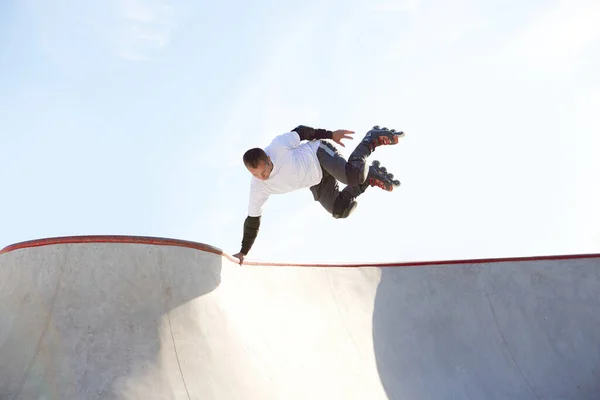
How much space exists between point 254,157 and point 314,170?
2.84 ft

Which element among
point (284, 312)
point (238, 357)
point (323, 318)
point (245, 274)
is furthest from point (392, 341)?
point (238, 357)

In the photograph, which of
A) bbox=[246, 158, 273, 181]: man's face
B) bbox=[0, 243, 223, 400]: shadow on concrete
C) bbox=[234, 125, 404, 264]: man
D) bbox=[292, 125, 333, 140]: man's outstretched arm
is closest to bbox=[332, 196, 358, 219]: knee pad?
bbox=[234, 125, 404, 264]: man

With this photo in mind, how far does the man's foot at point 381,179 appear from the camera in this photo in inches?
240

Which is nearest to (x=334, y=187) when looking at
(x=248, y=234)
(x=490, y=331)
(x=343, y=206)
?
(x=343, y=206)

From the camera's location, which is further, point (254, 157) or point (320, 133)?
point (320, 133)

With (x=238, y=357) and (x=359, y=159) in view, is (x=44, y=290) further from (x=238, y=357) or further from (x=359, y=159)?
(x=359, y=159)

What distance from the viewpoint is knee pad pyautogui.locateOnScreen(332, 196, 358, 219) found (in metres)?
6.23

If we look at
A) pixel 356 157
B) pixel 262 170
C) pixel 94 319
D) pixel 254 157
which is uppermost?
pixel 356 157

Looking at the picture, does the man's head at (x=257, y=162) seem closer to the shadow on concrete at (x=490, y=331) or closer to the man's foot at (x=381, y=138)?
the man's foot at (x=381, y=138)

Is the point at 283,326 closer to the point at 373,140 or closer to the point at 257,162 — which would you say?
the point at 257,162

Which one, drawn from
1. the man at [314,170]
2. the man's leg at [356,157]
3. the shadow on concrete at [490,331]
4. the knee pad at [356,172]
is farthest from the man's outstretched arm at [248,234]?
the shadow on concrete at [490,331]

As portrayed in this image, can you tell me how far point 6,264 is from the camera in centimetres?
530

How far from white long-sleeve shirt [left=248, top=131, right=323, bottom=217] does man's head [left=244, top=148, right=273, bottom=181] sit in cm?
16

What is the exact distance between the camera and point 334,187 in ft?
20.9
